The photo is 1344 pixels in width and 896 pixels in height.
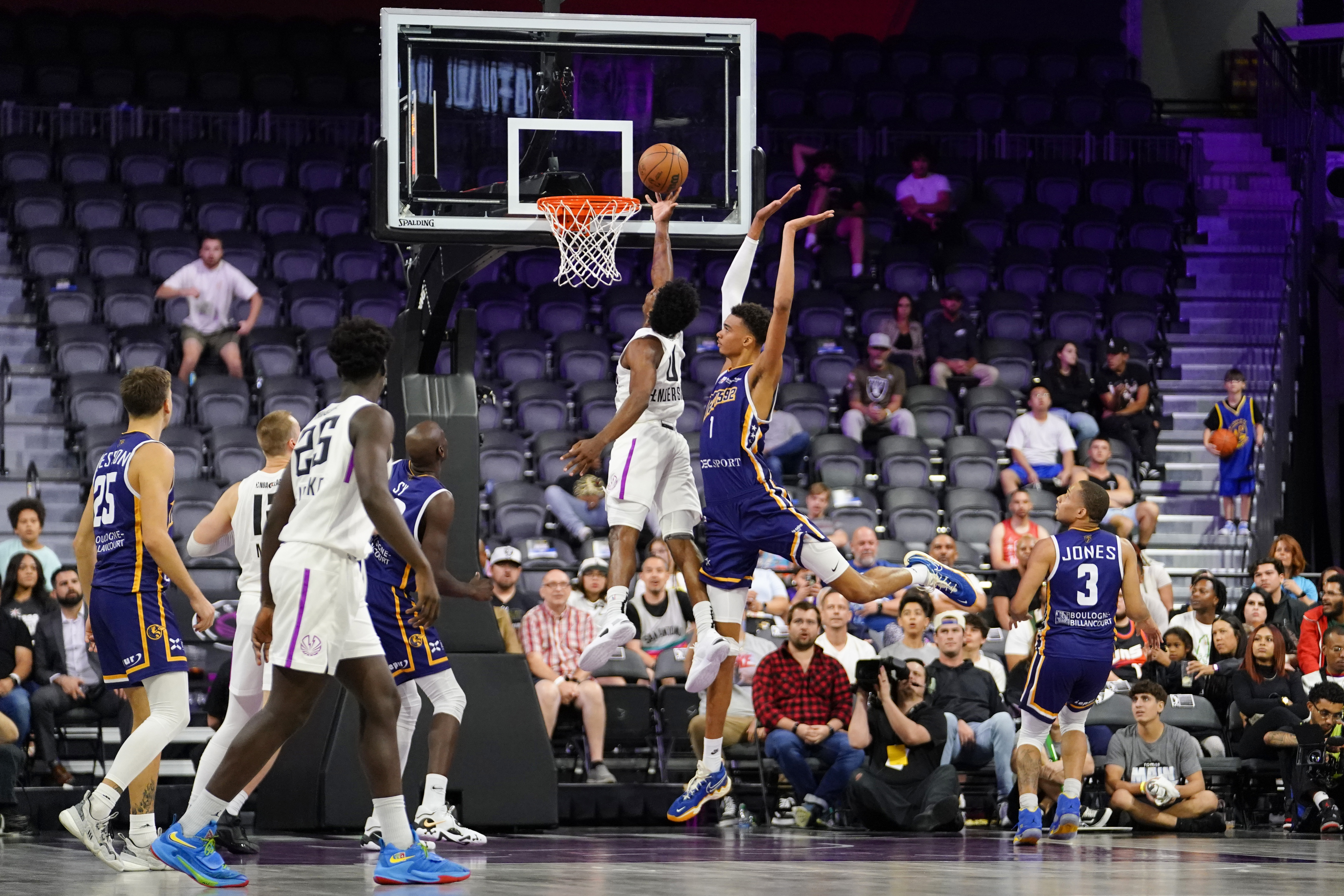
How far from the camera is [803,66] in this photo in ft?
71.1

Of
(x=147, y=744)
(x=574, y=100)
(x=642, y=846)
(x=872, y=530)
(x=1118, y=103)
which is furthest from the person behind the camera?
(x=1118, y=103)

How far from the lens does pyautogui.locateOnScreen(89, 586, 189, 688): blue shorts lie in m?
7.64

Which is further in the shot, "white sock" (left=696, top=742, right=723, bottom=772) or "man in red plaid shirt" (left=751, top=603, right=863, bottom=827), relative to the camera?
"man in red plaid shirt" (left=751, top=603, right=863, bottom=827)

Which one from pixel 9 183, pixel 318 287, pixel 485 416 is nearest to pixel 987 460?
pixel 485 416

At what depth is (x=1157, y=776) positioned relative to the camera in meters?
12.0

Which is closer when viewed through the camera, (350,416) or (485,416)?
(350,416)

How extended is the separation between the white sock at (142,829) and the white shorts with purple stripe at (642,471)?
2.88m

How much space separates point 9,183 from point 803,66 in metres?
9.32

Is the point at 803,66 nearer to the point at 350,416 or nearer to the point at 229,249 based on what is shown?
the point at 229,249

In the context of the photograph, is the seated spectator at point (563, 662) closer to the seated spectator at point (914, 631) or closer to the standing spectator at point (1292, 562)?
the seated spectator at point (914, 631)

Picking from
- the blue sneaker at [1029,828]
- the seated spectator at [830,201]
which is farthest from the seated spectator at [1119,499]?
the blue sneaker at [1029,828]

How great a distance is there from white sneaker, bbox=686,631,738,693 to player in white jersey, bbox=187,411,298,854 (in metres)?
2.18

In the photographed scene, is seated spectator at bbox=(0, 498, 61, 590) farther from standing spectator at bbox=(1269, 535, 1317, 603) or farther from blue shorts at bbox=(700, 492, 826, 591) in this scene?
standing spectator at bbox=(1269, 535, 1317, 603)

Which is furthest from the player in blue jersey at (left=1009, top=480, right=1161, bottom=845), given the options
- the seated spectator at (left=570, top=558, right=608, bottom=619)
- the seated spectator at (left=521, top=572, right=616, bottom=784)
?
the seated spectator at (left=570, top=558, right=608, bottom=619)
